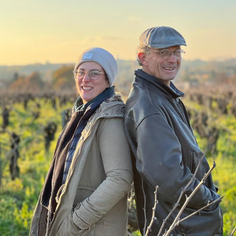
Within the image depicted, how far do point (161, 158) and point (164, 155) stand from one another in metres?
0.02

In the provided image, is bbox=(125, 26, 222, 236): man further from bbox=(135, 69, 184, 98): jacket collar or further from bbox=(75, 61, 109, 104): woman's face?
bbox=(75, 61, 109, 104): woman's face

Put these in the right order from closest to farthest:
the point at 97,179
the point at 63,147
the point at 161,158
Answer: the point at 161,158 → the point at 97,179 → the point at 63,147

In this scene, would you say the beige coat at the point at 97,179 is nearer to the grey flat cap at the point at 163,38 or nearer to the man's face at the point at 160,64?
the man's face at the point at 160,64

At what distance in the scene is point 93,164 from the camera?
2.07m

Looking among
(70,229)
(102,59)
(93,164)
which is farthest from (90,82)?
(70,229)

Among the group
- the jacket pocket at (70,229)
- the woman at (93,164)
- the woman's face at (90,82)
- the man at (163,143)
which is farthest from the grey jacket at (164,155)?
the jacket pocket at (70,229)

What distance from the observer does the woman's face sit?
2.16 meters

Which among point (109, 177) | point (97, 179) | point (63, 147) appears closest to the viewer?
point (109, 177)

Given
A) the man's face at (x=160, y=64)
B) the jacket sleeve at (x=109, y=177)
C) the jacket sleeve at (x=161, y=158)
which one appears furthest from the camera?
the man's face at (x=160, y=64)

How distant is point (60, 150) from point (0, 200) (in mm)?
3546

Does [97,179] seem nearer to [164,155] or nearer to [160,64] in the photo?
[164,155]

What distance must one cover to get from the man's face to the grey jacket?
60 millimetres

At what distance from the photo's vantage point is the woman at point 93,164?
200 centimetres

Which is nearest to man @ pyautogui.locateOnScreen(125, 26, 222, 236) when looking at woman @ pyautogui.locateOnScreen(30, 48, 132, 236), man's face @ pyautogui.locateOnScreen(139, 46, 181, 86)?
man's face @ pyautogui.locateOnScreen(139, 46, 181, 86)
